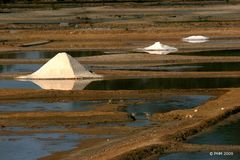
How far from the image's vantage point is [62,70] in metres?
37.6

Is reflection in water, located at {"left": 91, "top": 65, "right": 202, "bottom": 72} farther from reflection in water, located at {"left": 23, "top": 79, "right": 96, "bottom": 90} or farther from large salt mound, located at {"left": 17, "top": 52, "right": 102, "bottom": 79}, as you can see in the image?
reflection in water, located at {"left": 23, "top": 79, "right": 96, "bottom": 90}

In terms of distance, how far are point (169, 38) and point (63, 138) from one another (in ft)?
141

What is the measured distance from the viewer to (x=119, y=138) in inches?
850

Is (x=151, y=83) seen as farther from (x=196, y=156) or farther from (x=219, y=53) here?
(x=196, y=156)

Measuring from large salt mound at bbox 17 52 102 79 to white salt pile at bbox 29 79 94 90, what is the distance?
2.21 feet

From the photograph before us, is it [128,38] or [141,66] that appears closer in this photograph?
[141,66]

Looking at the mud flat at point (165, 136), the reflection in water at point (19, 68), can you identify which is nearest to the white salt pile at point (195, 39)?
the reflection in water at point (19, 68)

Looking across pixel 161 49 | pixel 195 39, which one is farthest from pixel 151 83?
pixel 195 39

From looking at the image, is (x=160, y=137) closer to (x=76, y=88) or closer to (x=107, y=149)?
(x=107, y=149)

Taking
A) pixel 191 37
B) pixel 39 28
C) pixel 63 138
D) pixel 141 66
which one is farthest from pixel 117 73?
pixel 39 28

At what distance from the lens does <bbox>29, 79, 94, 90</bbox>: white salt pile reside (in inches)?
1345

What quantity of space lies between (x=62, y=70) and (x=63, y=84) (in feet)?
7.20

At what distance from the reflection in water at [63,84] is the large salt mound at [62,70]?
0.68 m

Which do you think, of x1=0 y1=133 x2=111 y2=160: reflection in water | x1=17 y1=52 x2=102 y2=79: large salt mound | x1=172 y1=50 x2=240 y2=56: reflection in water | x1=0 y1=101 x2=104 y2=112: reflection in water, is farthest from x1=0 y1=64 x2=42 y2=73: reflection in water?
x1=0 y1=133 x2=111 y2=160: reflection in water
